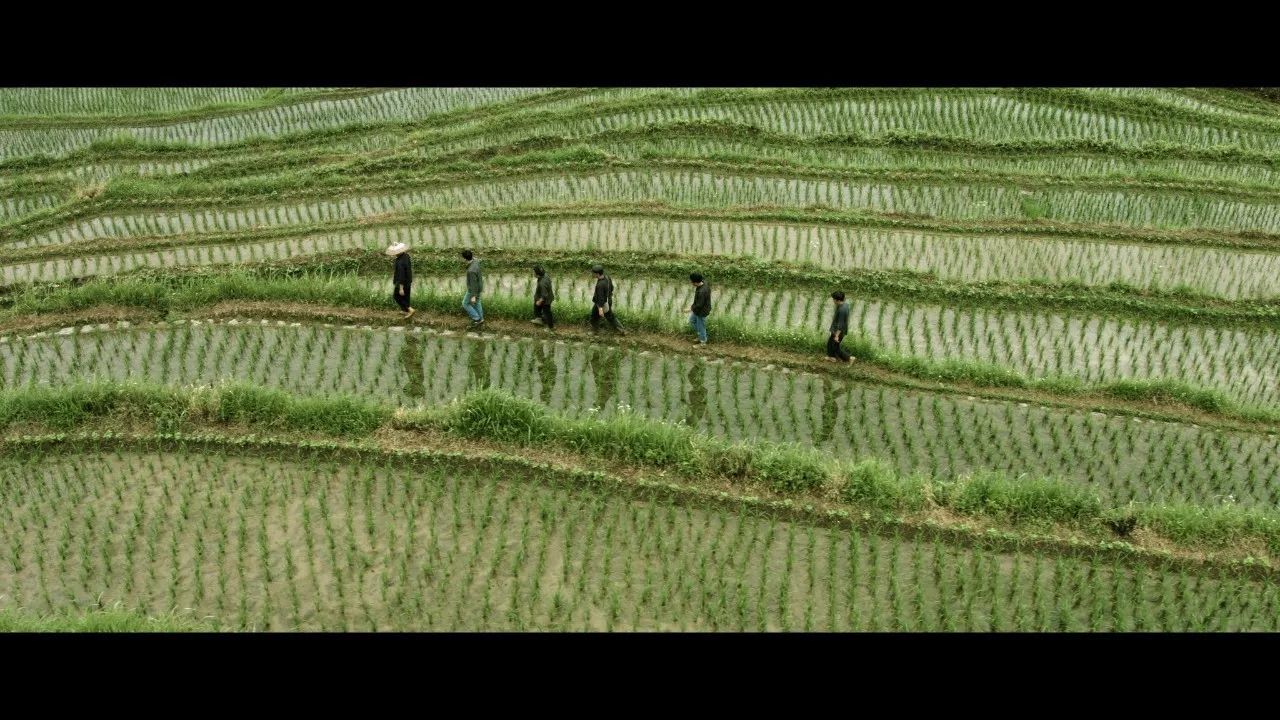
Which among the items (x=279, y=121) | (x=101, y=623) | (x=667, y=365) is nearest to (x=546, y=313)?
(x=667, y=365)

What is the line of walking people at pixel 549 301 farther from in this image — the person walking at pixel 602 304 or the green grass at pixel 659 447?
the green grass at pixel 659 447

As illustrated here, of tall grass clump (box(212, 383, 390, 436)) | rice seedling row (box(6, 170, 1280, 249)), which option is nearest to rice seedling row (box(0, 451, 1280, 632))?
tall grass clump (box(212, 383, 390, 436))

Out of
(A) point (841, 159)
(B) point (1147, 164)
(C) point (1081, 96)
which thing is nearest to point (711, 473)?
(A) point (841, 159)

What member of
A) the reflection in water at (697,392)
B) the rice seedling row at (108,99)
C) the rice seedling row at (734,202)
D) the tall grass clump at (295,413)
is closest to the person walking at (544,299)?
the reflection in water at (697,392)

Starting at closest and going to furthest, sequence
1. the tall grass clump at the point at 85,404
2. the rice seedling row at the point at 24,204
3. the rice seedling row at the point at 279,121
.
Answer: the tall grass clump at the point at 85,404 < the rice seedling row at the point at 24,204 < the rice seedling row at the point at 279,121

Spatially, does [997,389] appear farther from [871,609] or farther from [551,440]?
[551,440]

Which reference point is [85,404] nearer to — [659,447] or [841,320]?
[659,447]
